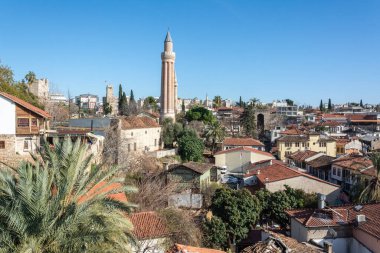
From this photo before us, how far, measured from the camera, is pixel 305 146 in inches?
2108

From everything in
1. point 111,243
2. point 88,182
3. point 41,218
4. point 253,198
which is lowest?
point 253,198

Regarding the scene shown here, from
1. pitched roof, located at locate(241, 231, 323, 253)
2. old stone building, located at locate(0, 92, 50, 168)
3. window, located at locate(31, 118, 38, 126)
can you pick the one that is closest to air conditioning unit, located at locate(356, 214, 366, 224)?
pitched roof, located at locate(241, 231, 323, 253)

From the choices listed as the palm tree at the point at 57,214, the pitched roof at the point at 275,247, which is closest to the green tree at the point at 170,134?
the pitched roof at the point at 275,247

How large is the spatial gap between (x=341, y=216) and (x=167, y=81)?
51825 millimetres

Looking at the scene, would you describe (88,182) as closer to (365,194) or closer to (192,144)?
(365,194)

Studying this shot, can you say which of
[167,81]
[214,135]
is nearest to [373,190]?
[214,135]

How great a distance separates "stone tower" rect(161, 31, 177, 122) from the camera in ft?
218

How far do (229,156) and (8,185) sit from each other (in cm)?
3833

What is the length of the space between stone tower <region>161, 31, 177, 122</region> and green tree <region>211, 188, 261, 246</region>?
1711 inches

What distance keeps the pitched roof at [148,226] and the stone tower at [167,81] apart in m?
48.6

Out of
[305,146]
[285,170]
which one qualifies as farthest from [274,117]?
[285,170]

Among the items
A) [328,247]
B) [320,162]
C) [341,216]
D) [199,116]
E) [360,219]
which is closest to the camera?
[328,247]

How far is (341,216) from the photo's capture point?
63.8 feet

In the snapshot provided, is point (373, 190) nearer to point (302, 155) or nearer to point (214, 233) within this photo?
point (214, 233)
